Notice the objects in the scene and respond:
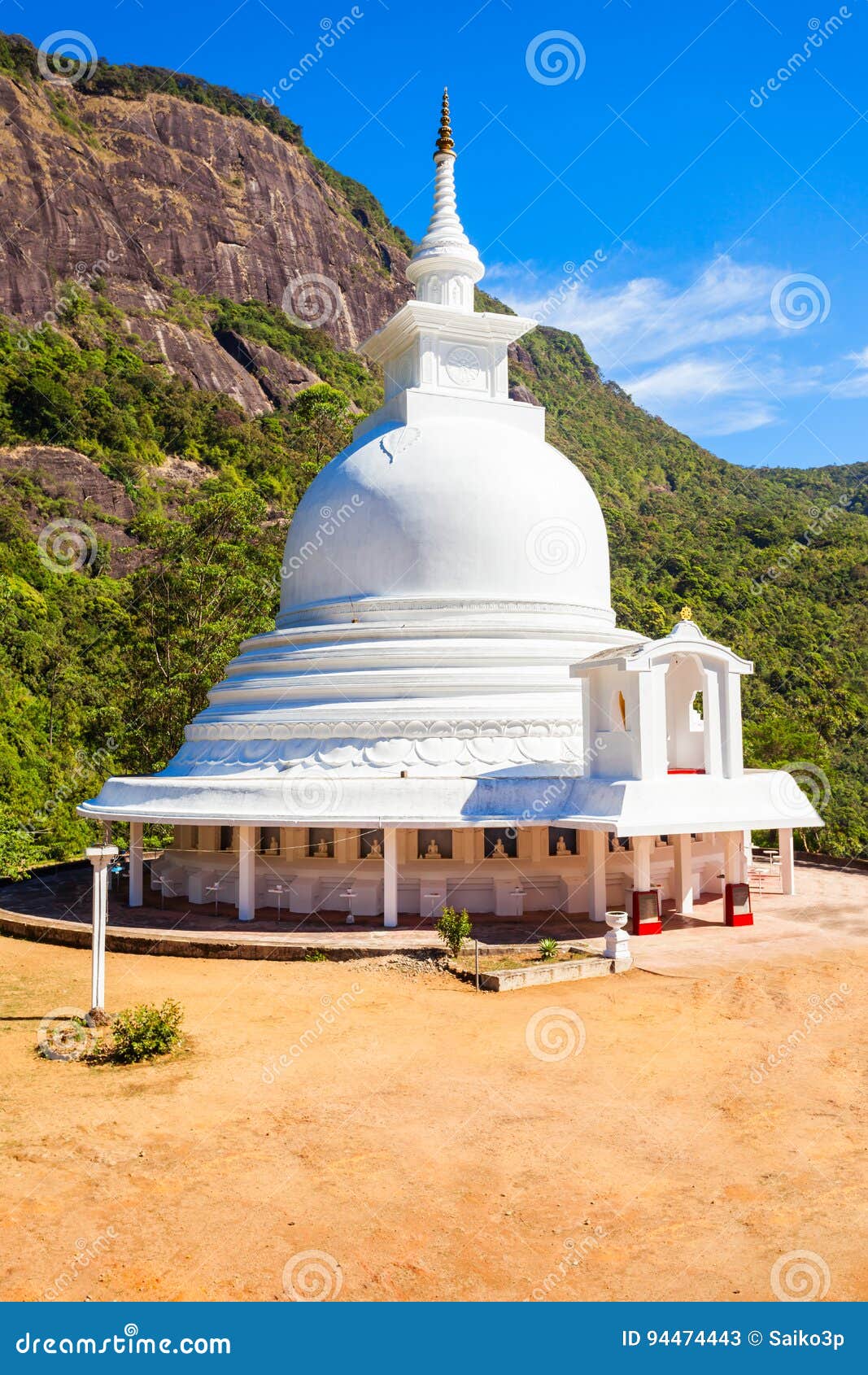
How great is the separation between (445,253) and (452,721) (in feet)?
47.2

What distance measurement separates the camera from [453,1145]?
9008mm

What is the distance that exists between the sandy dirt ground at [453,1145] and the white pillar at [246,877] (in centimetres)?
435

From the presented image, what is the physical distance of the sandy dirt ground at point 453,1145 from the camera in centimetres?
680

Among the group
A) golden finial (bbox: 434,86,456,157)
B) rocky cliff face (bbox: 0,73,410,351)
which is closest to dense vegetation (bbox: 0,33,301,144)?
rocky cliff face (bbox: 0,73,410,351)

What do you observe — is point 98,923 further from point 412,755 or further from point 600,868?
point 600,868

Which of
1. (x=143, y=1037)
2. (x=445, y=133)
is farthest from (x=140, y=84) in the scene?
(x=143, y=1037)

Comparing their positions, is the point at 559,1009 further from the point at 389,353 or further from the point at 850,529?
the point at 850,529

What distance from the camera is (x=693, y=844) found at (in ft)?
72.1

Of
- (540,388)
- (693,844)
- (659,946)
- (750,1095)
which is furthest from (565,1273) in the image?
(540,388)

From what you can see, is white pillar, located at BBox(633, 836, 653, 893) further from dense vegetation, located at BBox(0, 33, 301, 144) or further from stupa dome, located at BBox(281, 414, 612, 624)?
dense vegetation, located at BBox(0, 33, 301, 144)

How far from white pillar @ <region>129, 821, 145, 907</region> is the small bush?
32.7 ft

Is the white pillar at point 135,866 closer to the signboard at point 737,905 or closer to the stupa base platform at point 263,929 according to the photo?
the stupa base platform at point 263,929

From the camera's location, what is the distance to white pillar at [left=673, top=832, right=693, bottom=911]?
63.9 feet

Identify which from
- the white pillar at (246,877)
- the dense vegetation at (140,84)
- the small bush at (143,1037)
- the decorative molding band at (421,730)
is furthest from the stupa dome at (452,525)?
the dense vegetation at (140,84)
